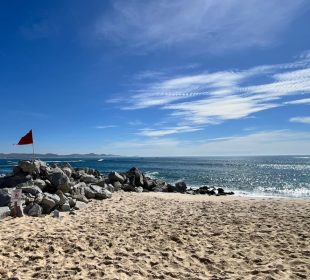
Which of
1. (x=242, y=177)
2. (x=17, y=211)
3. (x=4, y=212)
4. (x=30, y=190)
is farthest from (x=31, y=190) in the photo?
(x=242, y=177)

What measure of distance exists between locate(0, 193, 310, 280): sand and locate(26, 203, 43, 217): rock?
1.62ft

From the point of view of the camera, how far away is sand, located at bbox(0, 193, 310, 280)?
6.37 m

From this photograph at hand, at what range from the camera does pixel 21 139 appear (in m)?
16.5

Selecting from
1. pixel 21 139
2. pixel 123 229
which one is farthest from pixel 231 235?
pixel 21 139

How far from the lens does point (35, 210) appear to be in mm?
11359

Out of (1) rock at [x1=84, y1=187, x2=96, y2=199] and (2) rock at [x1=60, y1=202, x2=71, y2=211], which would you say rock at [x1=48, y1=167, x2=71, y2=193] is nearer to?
(1) rock at [x1=84, y1=187, x2=96, y2=199]

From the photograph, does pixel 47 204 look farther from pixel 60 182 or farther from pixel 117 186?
pixel 117 186

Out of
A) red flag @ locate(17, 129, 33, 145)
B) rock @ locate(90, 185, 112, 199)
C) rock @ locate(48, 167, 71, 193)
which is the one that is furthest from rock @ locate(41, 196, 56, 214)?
red flag @ locate(17, 129, 33, 145)

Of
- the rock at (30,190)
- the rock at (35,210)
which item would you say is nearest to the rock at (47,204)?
the rock at (35,210)

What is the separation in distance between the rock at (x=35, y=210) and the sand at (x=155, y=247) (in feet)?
1.62

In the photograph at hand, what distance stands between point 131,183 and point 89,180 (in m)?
5.13

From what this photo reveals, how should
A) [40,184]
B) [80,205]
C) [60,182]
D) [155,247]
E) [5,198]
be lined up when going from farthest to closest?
[40,184] → [60,182] → [80,205] → [5,198] → [155,247]

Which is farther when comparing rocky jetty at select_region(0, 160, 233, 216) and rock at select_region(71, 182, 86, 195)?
rock at select_region(71, 182, 86, 195)

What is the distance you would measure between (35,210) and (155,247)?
5.71 metres
